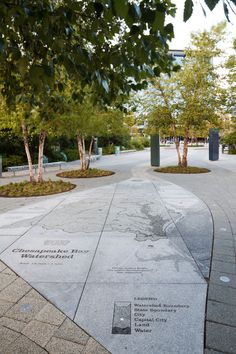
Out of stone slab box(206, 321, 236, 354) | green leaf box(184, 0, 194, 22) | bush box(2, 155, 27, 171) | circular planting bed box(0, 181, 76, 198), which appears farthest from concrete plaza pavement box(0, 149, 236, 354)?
bush box(2, 155, 27, 171)

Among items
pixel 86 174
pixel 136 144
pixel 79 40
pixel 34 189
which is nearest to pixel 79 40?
pixel 79 40

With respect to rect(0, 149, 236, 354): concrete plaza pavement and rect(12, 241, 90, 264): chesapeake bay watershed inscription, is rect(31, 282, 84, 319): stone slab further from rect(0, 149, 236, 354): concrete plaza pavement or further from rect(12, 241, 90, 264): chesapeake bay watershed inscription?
rect(12, 241, 90, 264): chesapeake bay watershed inscription

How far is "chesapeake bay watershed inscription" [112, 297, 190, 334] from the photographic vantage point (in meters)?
2.92

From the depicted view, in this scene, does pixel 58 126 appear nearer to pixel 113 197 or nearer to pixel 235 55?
pixel 113 197

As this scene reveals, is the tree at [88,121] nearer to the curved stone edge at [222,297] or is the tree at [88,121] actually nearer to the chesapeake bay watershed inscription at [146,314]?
the curved stone edge at [222,297]

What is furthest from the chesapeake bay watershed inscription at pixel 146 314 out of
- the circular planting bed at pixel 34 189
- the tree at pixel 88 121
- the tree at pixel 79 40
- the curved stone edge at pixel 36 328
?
the tree at pixel 88 121

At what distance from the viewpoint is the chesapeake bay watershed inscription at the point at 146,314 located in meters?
2.92

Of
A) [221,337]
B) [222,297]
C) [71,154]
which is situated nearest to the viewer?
[221,337]

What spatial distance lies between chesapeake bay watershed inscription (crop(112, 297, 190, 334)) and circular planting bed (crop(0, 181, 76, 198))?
7.28 m

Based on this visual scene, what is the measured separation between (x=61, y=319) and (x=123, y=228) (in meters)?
3.08

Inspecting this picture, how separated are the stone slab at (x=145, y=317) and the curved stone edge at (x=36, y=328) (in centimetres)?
14

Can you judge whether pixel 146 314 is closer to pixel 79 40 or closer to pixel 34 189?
pixel 79 40

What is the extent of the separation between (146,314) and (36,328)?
43.4 inches

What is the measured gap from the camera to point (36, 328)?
2.94 m
